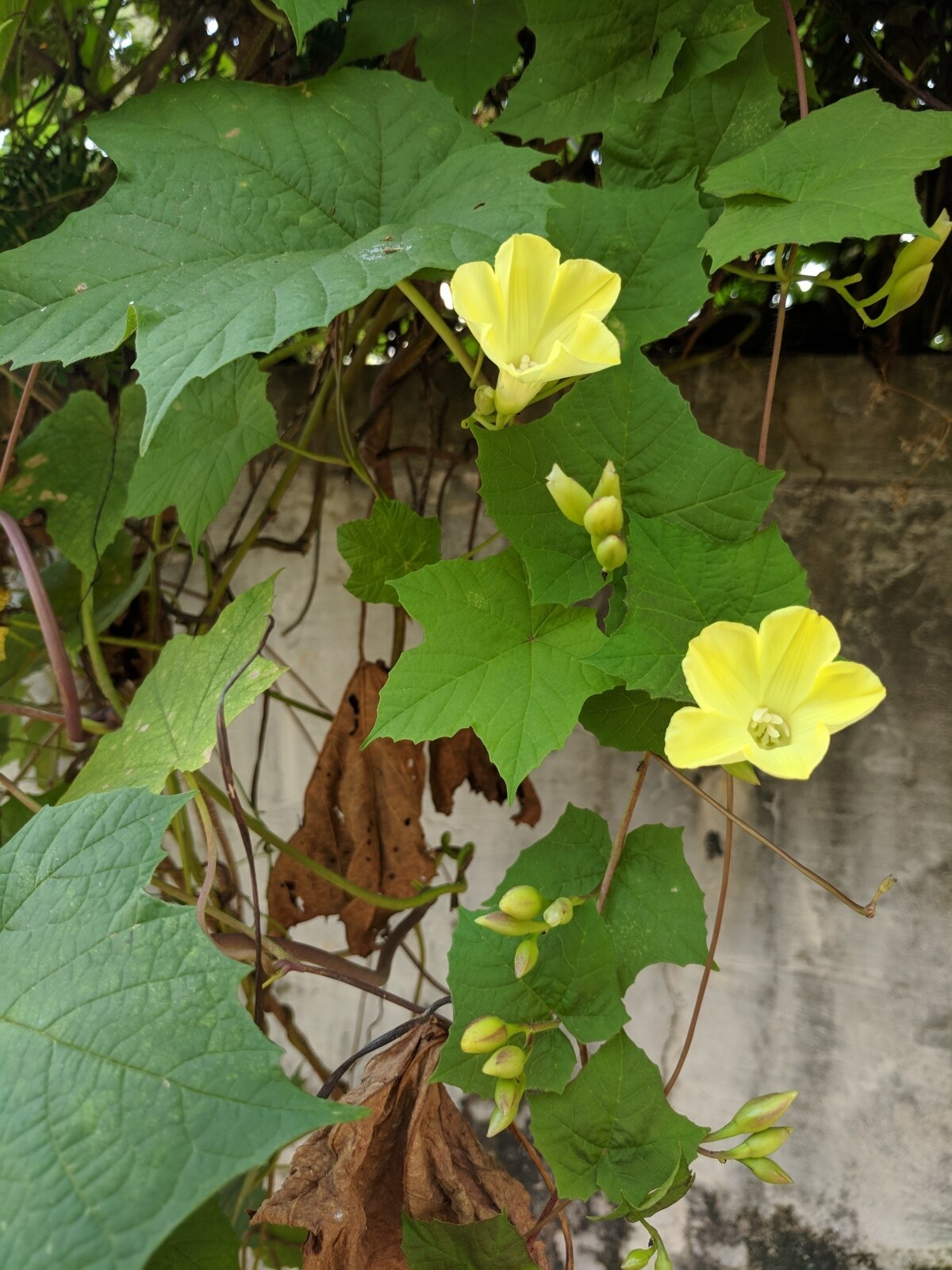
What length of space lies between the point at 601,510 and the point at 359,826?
0.53 metres

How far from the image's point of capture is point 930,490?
93 centimetres

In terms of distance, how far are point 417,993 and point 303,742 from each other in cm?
37

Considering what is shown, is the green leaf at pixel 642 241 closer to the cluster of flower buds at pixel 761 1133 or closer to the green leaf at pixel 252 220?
the green leaf at pixel 252 220

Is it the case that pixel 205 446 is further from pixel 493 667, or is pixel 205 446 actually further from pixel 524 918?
pixel 524 918

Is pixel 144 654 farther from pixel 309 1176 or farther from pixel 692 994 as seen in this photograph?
pixel 692 994

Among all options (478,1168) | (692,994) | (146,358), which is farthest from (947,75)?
(478,1168)

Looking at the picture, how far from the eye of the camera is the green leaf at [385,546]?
2.77ft

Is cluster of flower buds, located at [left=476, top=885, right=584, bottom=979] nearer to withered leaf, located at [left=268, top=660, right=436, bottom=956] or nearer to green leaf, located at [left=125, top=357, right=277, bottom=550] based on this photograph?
withered leaf, located at [left=268, top=660, right=436, bottom=956]

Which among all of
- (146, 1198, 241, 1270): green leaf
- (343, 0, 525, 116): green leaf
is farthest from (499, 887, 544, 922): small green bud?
(343, 0, 525, 116): green leaf

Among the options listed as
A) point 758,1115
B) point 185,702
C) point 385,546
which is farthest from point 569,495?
point 758,1115

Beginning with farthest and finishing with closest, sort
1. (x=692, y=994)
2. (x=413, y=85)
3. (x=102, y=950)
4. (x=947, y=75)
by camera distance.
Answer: (x=692, y=994)
(x=947, y=75)
(x=413, y=85)
(x=102, y=950)

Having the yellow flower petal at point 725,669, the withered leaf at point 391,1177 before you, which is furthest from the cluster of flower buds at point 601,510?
the withered leaf at point 391,1177

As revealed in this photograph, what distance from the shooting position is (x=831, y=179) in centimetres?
64

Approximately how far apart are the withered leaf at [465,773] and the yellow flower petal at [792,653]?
50 centimetres
